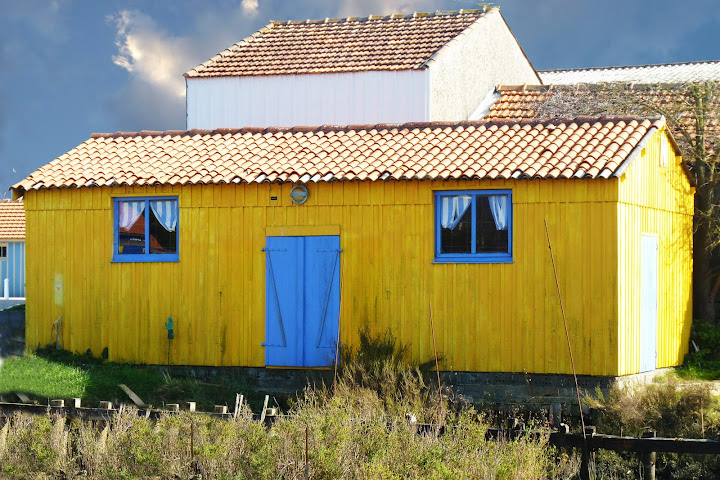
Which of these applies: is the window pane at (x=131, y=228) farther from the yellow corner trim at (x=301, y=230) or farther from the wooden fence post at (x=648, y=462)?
the wooden fence post at (x=648, y=462)

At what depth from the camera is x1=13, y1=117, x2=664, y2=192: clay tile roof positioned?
50.8 feet

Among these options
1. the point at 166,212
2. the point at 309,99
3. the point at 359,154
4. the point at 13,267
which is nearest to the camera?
the point at 359,154

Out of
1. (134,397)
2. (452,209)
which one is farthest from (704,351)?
(134,397)

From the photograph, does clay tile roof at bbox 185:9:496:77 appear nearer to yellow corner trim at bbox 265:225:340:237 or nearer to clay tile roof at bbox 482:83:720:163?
clay tile roof at bbox 482:83:720:163

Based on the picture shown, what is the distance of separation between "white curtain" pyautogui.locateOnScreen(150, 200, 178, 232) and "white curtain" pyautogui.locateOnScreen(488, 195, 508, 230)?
5404 millimetres

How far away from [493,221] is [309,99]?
11066 mm

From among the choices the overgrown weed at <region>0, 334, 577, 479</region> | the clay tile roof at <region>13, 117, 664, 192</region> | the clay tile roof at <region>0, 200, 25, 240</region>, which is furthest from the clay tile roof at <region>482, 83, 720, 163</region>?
the clay tile roof at <region>0, 200, 25, 240</region>

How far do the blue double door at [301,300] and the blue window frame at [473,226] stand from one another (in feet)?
5.84

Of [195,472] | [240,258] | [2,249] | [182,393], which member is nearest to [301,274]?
[240,258]

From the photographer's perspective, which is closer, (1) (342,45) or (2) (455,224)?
(2) (455,224)

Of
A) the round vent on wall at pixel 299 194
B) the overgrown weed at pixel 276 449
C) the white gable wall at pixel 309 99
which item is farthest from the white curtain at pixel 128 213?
the white gable wall at pixel 309 99

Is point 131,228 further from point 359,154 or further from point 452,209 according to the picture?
point 452,209

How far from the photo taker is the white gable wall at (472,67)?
81.9 ft

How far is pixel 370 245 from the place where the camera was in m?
16.2
